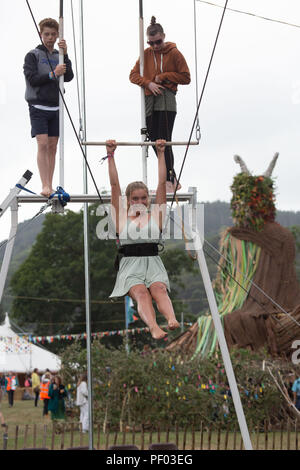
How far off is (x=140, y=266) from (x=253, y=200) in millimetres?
12941

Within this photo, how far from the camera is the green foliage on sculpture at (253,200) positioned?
56.5 feet

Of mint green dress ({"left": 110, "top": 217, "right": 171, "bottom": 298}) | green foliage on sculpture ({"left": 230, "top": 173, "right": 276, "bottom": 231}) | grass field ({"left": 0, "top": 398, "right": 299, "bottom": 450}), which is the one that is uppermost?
green foliage on sculpture ({"left": 230, "top": 173, "right": 276, "bottom": 231})

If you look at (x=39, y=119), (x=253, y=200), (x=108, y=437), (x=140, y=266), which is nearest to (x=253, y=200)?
(x=253, y=200)

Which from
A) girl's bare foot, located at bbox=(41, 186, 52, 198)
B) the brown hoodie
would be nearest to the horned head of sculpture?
the brown hoodie

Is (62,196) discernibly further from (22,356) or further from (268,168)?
(22,356)

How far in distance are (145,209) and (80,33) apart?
8.26ft

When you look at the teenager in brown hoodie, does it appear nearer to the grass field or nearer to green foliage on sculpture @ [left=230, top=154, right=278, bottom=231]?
the grass field

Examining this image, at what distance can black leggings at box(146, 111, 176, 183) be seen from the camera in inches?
231

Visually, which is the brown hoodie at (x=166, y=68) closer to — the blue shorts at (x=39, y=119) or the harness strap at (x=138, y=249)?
the blue shorts at (x=39, y=119)

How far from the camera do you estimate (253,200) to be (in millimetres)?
17312

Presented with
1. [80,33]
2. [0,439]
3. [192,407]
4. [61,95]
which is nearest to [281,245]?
[192,407]

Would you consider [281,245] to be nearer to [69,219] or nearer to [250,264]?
[250,264]

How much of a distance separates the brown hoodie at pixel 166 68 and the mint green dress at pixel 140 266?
155 cm

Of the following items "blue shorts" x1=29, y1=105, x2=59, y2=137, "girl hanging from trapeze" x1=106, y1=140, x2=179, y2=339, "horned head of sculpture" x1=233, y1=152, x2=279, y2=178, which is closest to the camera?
"girl hanging from trapeze" x1=106, y1=140, x2=179, y2=339
